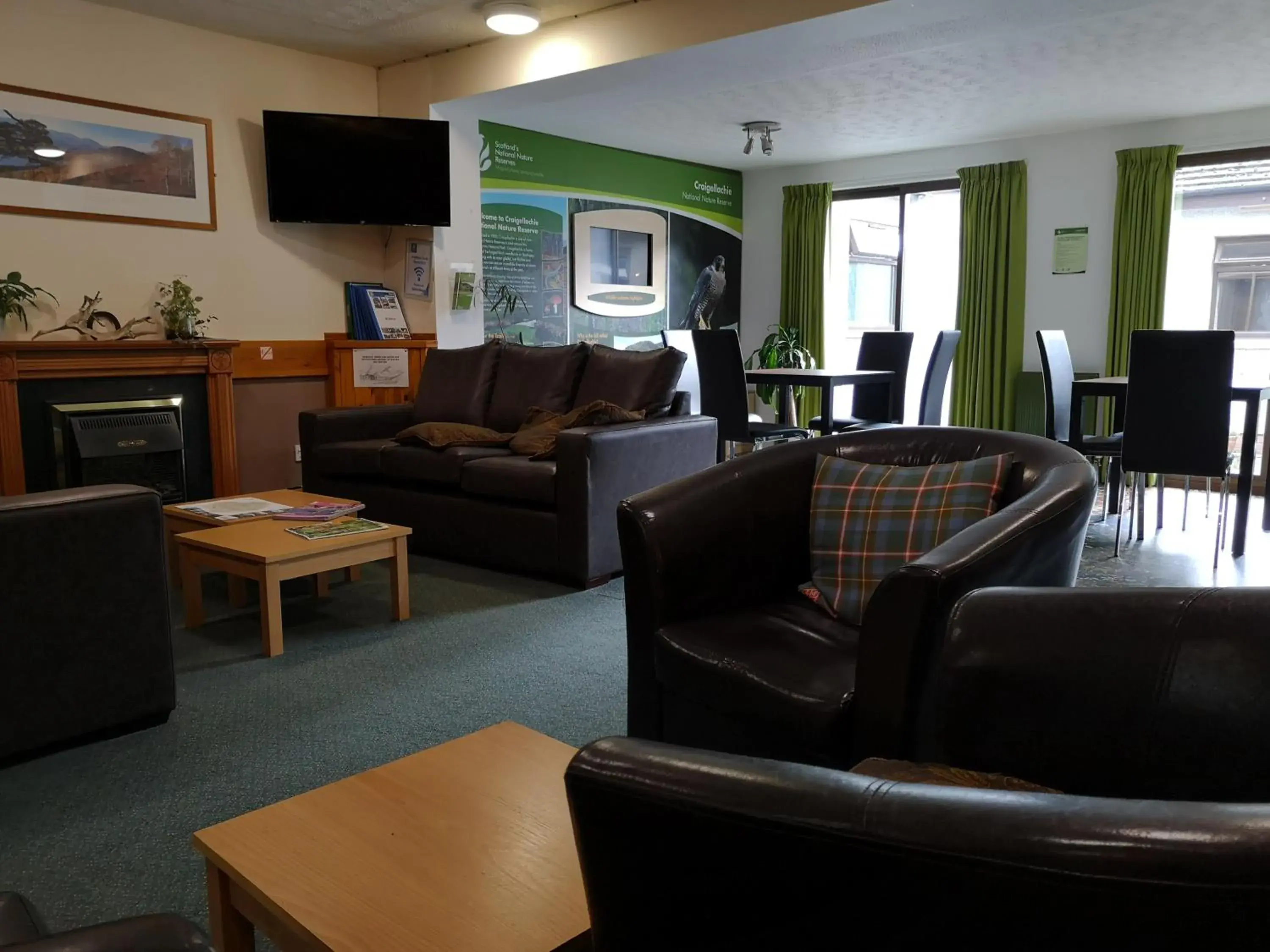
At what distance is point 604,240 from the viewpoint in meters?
7.41

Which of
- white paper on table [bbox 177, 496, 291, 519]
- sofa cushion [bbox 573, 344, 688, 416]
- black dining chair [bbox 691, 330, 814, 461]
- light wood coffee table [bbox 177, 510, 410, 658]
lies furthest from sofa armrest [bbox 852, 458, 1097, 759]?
black dining chair [bbox 691, 330, 814, 461]

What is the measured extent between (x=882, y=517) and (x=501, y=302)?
16.4 feet

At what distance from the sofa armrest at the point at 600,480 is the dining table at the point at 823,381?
1402 millimetres

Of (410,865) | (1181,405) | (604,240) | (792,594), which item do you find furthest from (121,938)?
(604,240)

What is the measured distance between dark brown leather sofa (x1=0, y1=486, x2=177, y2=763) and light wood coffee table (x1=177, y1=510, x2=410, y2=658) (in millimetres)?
537

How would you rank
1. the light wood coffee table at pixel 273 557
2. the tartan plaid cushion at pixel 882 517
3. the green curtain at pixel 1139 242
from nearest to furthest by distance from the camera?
the tartan plaid cushion at pixel 882 517 → the light wood coffee table at pixel 273 557 → the green curtain at pixel 1139 242

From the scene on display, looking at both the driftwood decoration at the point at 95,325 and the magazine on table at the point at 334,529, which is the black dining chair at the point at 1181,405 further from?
the driftwood decoration at the point at 95,325

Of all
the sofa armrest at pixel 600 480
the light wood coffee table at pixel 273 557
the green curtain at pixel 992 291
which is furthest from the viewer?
the green curtain at pixel 992 291

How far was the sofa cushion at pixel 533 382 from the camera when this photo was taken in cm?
455

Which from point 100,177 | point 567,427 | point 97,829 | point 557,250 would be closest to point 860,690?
point 97,829

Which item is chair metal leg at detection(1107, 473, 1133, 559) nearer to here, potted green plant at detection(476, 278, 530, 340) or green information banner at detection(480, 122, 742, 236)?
potted green plant at detection(476, 278, 530, 340)

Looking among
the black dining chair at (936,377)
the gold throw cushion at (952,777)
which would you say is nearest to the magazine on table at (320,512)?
the gold throw cushion at (952,777)

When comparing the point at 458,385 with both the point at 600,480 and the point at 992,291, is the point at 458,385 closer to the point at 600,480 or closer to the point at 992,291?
the point at 600,480

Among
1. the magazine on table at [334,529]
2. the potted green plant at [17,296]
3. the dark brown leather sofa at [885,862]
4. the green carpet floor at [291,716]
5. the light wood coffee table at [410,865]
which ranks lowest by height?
the green carpet floor at [291,716]
